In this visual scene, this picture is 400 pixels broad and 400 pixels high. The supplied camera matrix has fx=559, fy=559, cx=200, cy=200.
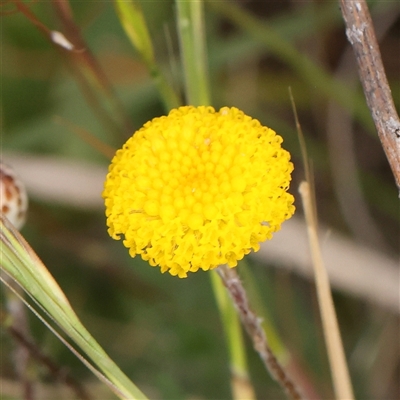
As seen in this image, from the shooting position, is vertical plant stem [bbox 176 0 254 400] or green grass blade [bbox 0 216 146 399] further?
vertical plant stem [bbox 176 0 254 400]

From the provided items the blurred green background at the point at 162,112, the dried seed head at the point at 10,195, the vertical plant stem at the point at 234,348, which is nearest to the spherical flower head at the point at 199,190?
the dried seed head at the point at 10,195

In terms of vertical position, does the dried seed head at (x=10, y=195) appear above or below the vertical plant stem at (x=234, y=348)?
above

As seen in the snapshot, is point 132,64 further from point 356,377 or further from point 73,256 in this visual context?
point 356,377

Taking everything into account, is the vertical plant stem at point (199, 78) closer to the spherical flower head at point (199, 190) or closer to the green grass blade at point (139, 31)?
the green grass blade at point (139, 31)

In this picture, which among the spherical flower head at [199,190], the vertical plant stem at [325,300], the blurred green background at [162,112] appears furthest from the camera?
the blurred green background at [162,112]

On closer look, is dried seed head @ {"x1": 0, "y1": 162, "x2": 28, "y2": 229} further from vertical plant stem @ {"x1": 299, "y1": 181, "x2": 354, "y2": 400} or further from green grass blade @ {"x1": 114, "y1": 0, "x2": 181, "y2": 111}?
vertical plant stem @ {"x1": 299, "y1": 181, "x2": 354, "y2": 400}

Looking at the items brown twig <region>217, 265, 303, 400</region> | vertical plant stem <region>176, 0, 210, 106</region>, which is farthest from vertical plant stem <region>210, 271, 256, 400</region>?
vertical plant stem <region>176, 0, 210, 106</region>

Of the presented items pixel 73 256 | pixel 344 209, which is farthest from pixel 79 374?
pixel 344 209

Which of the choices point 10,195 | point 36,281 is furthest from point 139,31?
point 36,281
